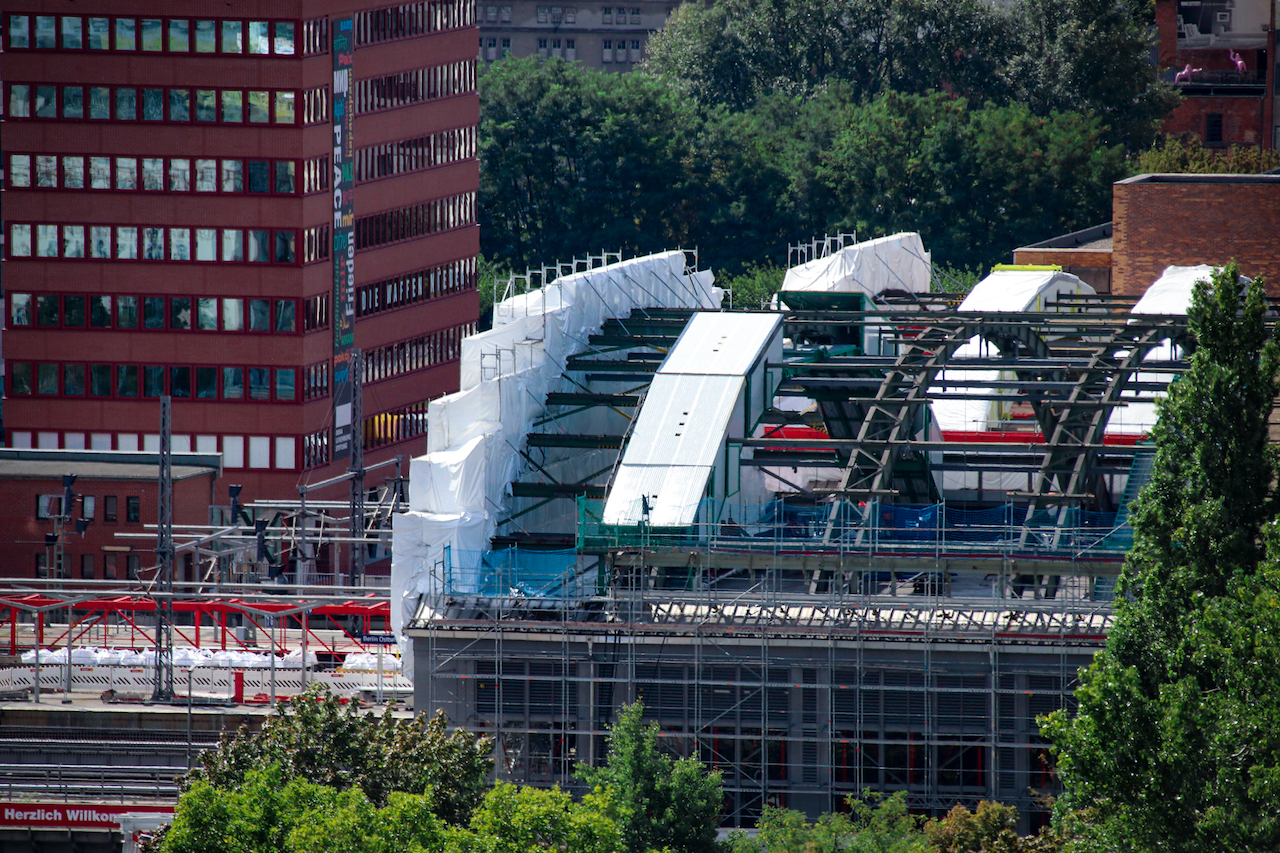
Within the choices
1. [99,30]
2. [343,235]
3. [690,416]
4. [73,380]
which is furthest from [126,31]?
[690,416]

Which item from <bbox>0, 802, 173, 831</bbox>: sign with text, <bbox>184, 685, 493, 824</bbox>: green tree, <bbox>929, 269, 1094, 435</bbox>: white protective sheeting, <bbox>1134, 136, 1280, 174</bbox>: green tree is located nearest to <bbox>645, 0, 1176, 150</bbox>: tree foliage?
<bbox>1134, 136, 1280, 174</bbox>: green tree

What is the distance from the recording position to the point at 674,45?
182500mm

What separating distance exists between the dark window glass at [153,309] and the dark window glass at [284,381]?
5.52 metres

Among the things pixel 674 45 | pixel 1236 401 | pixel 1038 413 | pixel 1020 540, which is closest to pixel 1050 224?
pixel 674 45

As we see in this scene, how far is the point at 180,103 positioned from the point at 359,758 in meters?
59.5

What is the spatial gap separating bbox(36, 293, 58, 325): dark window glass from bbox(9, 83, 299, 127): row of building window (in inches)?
308

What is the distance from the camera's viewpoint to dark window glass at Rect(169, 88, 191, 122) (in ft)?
342

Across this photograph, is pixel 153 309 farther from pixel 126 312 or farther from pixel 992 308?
pixel 992 308

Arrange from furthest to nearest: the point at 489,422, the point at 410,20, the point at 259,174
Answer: the point at 410,20, the point at 259,174, the point at 489,422

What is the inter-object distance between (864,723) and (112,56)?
5606 centimetres

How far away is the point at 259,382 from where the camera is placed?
349 ft

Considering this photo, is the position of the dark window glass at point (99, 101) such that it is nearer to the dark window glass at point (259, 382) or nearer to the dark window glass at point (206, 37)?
the dark window glass at point (206, 37)

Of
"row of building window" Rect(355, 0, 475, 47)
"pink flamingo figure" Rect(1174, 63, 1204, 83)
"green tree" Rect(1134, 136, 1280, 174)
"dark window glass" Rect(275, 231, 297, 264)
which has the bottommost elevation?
"dark window glass" Rect(275, 231, 297, 264)

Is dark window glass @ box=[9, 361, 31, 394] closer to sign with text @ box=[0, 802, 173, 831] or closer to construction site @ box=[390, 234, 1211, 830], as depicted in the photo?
construction site @ box=[390, 234, 1211, 830]
